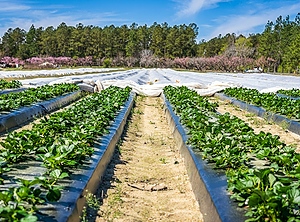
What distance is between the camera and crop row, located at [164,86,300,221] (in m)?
2.26

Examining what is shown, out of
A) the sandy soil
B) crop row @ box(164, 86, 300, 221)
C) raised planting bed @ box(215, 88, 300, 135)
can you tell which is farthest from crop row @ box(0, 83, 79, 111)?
raised planting bed @ box(215, 88, 300, 135)

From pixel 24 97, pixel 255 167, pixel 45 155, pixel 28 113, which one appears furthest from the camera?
pixel 24 97

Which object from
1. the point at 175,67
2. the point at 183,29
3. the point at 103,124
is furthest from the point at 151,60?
the point at 103,124

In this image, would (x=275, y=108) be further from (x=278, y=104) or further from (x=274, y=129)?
(x=274, y=129)

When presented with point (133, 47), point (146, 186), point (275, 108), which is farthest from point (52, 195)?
point (133, 47)

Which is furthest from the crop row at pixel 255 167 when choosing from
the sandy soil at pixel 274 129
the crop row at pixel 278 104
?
the crop row at pixel 278 104

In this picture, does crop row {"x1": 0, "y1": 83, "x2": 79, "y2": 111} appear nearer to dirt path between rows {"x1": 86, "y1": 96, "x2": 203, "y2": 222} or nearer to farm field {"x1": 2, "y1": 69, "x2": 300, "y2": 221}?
farm field {"x1": 2, "y1": 69, "x2": 300, "y2": 221}

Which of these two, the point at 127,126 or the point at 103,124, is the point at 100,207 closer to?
the point at 103,124

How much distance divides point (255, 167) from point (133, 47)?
6970 centimetres

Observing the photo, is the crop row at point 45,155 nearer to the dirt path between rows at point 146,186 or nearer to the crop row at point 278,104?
the dirt path between rows at point 146,186

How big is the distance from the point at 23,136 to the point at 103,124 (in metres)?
1.94

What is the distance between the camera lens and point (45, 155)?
3408 mm

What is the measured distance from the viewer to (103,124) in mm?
6008

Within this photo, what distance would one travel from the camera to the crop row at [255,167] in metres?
2.26
